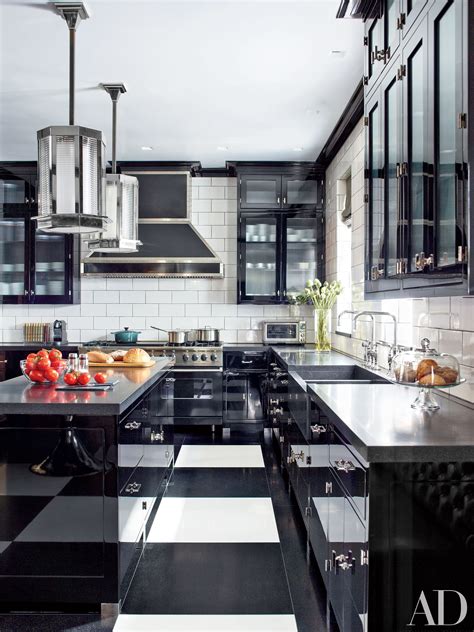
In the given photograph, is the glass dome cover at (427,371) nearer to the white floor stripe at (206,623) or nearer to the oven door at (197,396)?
the white floor stripe at (206,623)

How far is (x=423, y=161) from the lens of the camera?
2078mm

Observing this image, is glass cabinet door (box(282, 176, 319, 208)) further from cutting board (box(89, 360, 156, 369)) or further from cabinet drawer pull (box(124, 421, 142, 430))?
cabinet drawer pull (box(124, 421, 142, 430))

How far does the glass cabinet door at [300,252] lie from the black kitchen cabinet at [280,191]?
0.60 feet

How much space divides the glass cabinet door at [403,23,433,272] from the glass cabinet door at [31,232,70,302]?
4687 millimetres

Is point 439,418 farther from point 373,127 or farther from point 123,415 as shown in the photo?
point 373,127

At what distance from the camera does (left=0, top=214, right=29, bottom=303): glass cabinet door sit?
6.16m

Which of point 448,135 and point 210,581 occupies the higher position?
point 448,135

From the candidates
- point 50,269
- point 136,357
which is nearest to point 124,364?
point 136,357

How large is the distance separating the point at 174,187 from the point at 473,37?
4593 millimetres

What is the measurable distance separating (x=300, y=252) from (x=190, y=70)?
271 cm

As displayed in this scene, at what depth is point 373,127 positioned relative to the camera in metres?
2.87

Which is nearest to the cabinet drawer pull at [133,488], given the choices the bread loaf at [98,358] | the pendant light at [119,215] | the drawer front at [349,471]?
the drawer front at [349,471]

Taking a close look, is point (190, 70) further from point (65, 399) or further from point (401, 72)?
point (65, 399)

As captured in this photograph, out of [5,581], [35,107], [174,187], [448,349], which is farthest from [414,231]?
[174,187]
